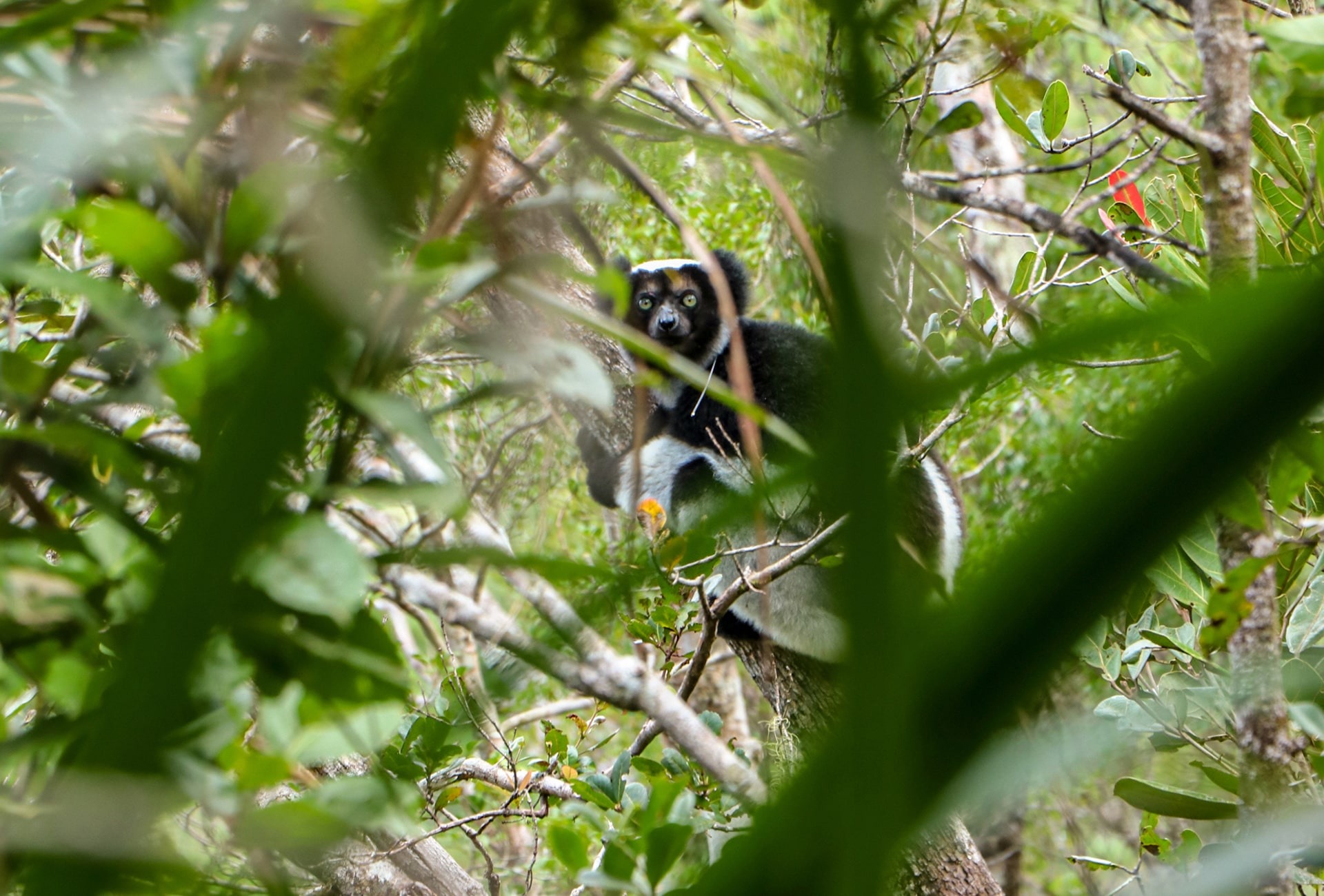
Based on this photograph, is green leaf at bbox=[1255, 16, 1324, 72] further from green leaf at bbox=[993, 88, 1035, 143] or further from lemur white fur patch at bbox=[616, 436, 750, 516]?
lemur white fur patch at bbox=[616, 436, 750, 516]

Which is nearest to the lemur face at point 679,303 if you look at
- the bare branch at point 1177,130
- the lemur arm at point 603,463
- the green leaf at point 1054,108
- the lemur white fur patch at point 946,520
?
the lemur arm at point 603,463

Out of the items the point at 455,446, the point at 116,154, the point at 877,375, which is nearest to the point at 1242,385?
the point at 877,375

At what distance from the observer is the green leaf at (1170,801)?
1585 millimetres

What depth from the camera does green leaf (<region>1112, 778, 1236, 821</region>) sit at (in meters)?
1.58

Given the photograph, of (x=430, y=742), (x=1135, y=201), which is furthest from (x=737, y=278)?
(x=430, y=742)

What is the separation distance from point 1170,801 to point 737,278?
8.07ft

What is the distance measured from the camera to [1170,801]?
1.61 m

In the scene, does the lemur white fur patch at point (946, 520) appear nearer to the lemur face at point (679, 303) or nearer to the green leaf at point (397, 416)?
the lemur face at point (679, 303)

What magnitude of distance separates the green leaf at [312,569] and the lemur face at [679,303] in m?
3.18

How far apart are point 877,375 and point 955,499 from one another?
140 inches

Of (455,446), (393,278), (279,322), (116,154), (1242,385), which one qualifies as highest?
(455,446)

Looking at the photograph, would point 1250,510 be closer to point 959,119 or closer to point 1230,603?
point 1230,603

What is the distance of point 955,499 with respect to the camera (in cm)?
362

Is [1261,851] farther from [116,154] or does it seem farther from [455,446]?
[455,446]
